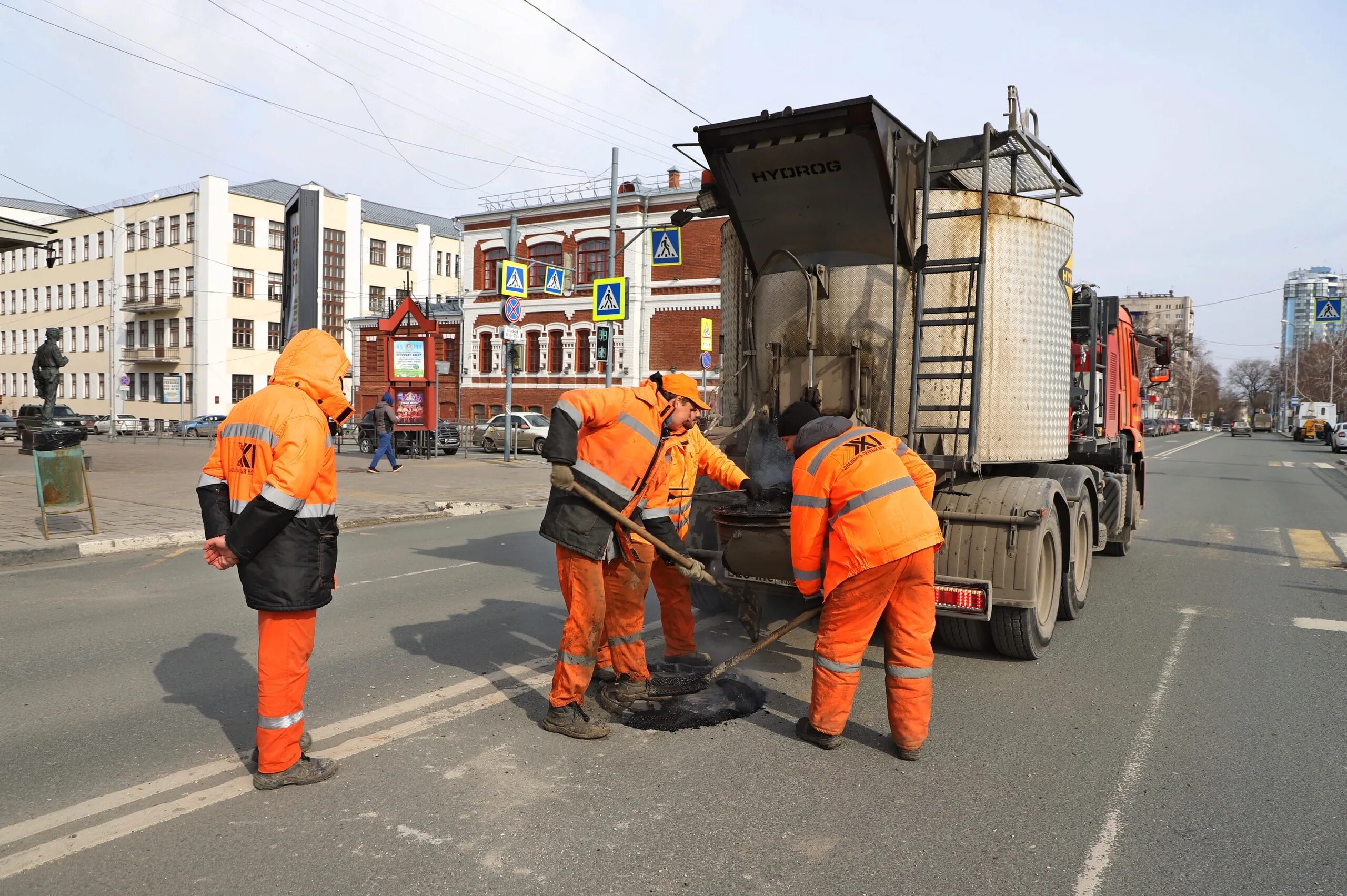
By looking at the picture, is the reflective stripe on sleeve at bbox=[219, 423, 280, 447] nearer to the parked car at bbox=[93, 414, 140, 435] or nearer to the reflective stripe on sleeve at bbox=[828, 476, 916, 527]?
the reflective stripe on sleeve at bbox=[828, 476, 916, 527]

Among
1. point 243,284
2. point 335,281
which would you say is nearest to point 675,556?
point 335,281

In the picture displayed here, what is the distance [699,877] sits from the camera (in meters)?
3.10

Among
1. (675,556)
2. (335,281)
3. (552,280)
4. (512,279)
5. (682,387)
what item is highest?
(335,281)

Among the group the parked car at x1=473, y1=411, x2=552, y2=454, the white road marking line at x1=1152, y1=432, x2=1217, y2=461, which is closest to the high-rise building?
the white road marking line at x1=1152, y1=432, x2=1217, y2=461

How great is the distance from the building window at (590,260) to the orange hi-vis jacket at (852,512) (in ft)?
122

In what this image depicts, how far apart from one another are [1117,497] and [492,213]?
126ft

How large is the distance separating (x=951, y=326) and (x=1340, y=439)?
4473cm

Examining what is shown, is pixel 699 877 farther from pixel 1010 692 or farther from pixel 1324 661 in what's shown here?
pixel 1324 661

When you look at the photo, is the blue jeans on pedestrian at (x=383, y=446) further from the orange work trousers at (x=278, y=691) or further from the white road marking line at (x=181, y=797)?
the orange work trousers at (x=278, y=691)

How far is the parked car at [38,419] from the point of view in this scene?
957 inches

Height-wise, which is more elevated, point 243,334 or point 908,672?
point 243,334

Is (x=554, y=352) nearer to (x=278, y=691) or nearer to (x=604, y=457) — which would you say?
(x=604, y=457)

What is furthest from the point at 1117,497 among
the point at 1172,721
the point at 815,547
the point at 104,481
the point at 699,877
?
the point at 104,481

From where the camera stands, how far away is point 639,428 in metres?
4.69
